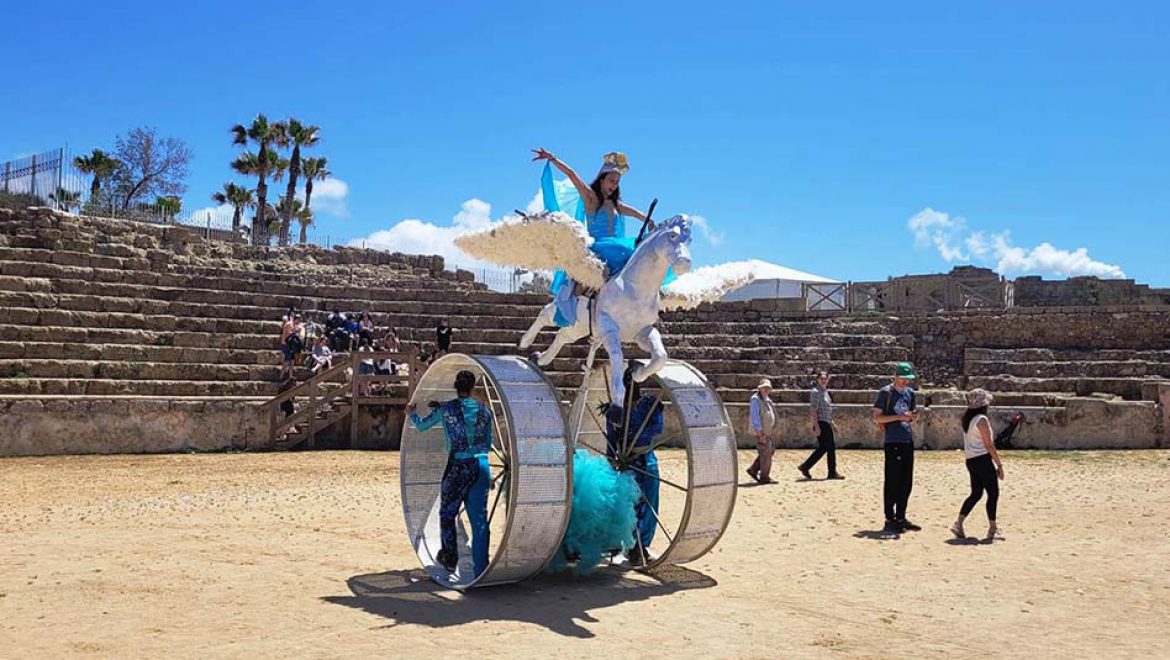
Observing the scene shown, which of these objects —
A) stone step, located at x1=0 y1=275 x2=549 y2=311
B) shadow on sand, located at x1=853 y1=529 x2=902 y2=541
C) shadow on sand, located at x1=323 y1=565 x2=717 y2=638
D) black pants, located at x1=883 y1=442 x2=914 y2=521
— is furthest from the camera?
stone step, located at x1=0 y1=275 x2=549 y2=311

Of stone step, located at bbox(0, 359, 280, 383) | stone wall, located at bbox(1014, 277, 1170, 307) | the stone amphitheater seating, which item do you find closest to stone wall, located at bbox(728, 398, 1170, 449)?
the stone amphitheater seating

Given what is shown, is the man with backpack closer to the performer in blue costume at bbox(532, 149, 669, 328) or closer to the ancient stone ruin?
the ancient stone ruin

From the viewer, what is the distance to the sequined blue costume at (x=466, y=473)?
7.17 meters

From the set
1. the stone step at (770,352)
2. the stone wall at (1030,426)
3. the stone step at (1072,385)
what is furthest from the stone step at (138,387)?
the stone step at (1072,385)

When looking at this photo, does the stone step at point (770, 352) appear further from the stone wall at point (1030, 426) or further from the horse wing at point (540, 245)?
the horse wing at point (540, 245)

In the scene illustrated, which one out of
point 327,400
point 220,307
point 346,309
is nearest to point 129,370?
point 220,307

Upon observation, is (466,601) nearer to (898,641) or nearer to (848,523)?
(898,641)

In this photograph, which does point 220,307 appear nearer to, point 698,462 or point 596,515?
point 596,515

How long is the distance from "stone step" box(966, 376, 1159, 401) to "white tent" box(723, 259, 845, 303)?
17.4ft

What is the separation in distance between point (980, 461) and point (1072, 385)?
37.8ft

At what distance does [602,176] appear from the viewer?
807 cm

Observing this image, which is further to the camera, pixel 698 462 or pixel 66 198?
pixel 66 198

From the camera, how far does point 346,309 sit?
2288cm

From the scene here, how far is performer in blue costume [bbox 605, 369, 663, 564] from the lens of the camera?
7.92m
